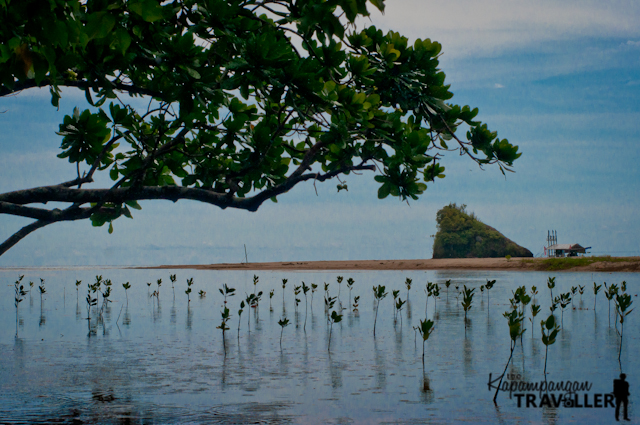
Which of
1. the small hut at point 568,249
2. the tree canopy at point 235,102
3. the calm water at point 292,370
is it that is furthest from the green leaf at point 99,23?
the small hut at point 568,249

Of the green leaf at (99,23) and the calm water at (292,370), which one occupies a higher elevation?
the green leaf at (99,23)

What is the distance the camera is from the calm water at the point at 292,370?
6453mm

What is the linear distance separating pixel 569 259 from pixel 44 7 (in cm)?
4989

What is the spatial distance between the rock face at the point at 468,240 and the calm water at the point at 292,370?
54283mm

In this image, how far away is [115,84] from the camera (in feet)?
20.1

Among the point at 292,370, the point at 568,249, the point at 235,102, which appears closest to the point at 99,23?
the point at 235,102

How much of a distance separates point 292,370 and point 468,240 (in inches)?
2505

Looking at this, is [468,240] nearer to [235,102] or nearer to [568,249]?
[568,249]

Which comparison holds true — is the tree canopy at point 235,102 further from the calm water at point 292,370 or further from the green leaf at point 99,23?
the calm water at point 292,370

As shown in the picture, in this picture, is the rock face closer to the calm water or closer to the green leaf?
the calm water

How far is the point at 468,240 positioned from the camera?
69312mm

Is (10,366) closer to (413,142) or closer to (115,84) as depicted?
(115,84)

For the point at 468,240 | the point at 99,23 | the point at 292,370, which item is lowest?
the point at 292,370

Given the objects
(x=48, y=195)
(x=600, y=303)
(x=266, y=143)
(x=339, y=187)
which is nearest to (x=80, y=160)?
(x=48, y=195)
